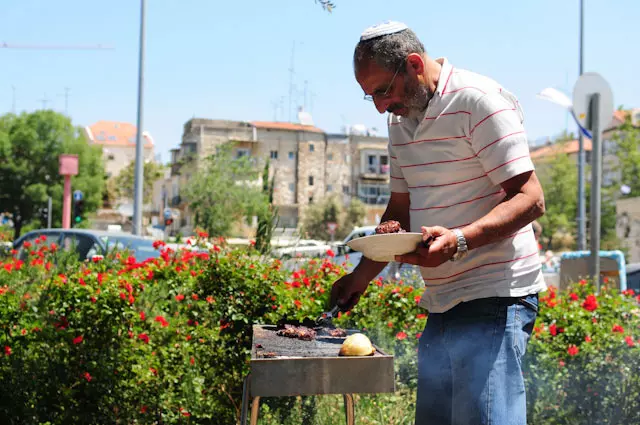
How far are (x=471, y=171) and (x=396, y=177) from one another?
427mm

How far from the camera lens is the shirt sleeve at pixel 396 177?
2718 millimetres

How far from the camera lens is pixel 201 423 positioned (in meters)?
4.19

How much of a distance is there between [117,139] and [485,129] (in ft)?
378

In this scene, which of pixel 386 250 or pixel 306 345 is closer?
pixel 386 250

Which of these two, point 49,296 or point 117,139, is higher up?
point 117,139

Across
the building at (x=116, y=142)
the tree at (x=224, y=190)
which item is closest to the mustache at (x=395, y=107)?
the tree at (x=224, y=190)

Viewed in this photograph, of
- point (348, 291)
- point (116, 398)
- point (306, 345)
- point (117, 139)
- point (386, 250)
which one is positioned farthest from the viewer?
point (117, 139)

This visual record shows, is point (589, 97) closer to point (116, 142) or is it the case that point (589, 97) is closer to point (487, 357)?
point (487, 357)

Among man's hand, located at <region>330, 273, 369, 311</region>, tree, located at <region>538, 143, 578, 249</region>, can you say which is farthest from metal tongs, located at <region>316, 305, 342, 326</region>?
tree, located at <region>538, 143, 578, 249</region>

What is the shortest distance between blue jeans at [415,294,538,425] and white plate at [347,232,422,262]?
1.19 feet

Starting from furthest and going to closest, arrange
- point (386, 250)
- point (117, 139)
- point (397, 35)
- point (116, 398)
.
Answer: point (117, 139), point (116, 398), point (397, 35), point (386, 250)

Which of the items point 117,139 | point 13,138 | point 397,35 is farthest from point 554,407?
point 117,139

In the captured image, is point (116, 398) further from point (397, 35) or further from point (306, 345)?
point (397, 35)

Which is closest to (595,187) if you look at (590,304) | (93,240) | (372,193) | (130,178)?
(590,304)
